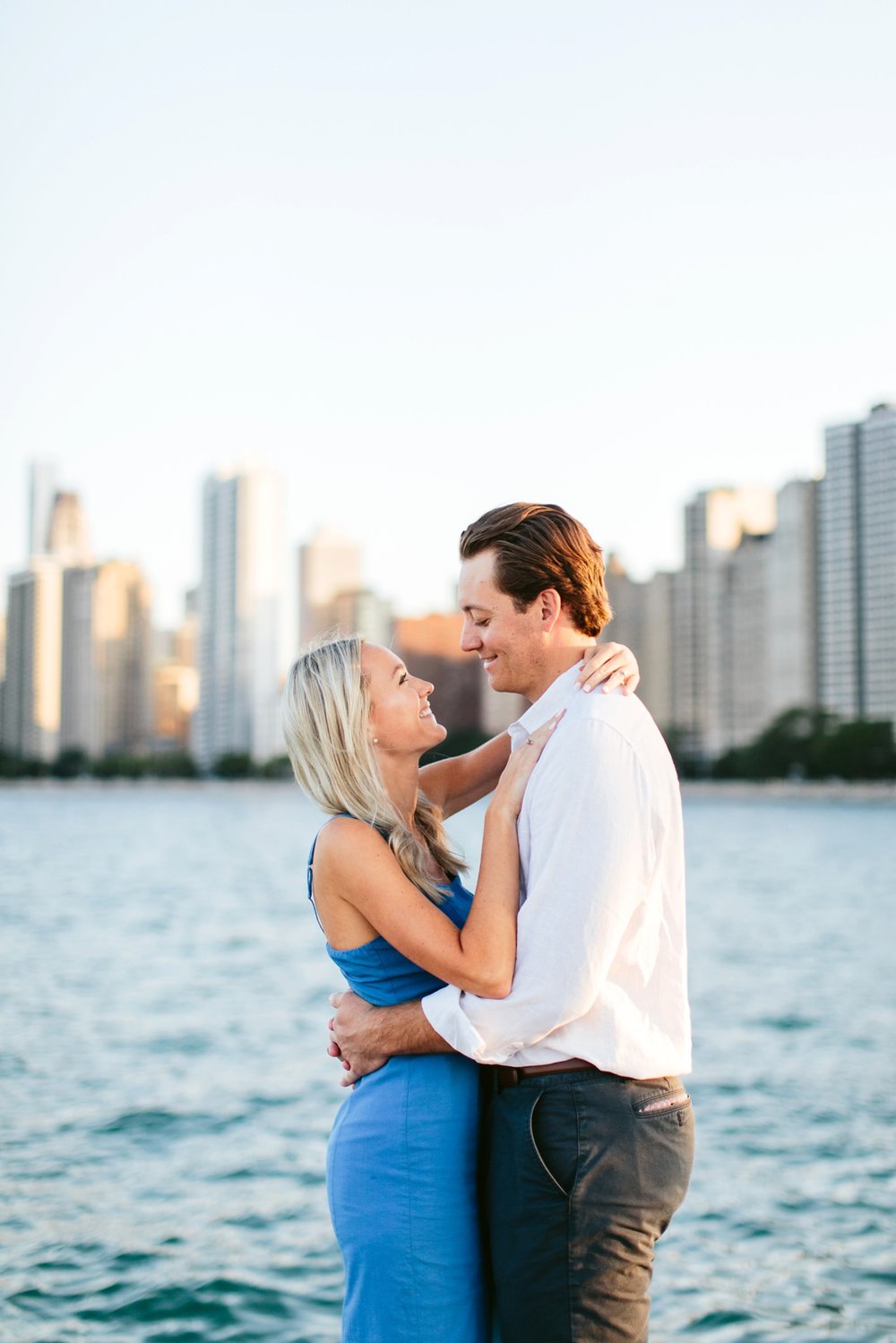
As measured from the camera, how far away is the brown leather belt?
3.04 m

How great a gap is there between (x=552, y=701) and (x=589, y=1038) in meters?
0.85

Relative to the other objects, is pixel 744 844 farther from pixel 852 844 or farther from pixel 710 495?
pixel 710 495

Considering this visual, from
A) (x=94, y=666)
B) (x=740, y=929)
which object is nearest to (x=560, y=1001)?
(x=740, y=929)

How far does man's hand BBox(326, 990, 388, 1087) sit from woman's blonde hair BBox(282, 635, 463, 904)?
0.36 m

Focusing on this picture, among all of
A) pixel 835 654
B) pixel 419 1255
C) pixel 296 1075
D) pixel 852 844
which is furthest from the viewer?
pixel 835 654

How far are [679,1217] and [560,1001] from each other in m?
7.29

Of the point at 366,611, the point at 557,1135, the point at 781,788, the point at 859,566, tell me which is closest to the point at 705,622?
the point at 859,566

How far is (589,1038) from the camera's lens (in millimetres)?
3012

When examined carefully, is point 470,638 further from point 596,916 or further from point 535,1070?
point 535,1070

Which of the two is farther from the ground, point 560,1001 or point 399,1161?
point 560,1001

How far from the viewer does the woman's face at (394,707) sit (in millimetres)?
3492

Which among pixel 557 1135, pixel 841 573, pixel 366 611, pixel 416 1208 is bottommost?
pixel 416 1208

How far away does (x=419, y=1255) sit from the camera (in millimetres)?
3207

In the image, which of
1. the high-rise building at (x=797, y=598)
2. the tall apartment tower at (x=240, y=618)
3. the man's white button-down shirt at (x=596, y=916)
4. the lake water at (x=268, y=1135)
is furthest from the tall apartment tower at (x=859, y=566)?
the man's white button-down shirt at (x=596, y=916)
